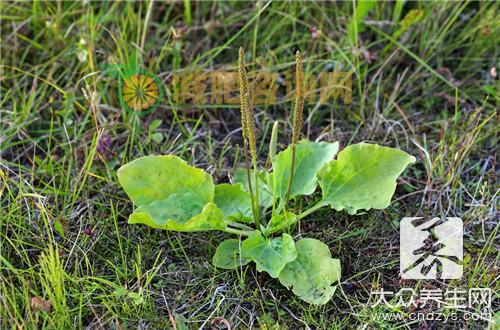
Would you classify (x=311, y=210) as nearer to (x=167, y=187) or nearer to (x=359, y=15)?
(x=167, y=187)

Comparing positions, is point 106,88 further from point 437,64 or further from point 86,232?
point 437,64

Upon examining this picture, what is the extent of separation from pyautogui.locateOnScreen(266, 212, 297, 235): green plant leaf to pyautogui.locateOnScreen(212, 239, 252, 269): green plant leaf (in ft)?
0.35

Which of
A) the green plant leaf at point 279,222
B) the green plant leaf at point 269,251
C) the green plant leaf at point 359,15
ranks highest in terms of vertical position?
the green plant leaf at point 359,15

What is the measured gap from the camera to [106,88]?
2412mm

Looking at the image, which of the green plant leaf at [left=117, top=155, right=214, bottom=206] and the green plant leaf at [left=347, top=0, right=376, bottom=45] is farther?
the green plant leaf at [left=347, top=0, right=376, bottom=45]

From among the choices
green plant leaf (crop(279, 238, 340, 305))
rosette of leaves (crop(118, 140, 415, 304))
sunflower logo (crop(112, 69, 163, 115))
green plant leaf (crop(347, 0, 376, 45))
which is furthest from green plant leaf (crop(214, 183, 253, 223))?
green plant leaf (crop(347, 0, 376, 45))

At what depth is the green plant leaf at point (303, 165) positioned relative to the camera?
206cm

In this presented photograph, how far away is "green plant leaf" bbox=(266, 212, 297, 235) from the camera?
6.32ft

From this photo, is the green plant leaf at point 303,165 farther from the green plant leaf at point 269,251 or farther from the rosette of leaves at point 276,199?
the green plant leaf at point 269,251

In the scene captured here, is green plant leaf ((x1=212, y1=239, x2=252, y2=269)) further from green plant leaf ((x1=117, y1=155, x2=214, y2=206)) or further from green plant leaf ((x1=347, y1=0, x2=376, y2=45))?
green plant leaf ((x1=347, y1=0, x2=376, y2=45))

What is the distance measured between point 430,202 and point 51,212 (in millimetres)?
1253

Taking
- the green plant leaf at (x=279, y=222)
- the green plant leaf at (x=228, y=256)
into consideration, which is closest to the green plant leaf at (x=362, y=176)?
the green plant leaf at (x=279, y=222)

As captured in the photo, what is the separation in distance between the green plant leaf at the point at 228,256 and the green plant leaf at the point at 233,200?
0.11m

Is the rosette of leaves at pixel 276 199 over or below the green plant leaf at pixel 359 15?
below
